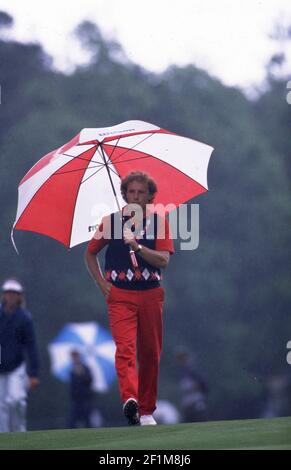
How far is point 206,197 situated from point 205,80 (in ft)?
14.8

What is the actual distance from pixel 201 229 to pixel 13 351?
23.6m

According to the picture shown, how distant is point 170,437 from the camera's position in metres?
6.65

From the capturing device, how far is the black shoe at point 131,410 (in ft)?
24.2

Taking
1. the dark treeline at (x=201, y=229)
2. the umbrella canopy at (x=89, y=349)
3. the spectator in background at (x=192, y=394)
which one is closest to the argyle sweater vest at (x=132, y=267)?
the spectator in background at (x=192, y=394)

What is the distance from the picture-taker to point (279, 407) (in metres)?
32.2

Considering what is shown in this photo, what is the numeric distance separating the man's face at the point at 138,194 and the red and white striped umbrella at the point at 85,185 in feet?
1.50

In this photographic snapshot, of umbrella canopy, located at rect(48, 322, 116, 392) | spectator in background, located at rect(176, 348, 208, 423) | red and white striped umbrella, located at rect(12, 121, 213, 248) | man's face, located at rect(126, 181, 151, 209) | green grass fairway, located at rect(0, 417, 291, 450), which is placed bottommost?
green grass fairway, located at rect(0, 417, 291, 450)

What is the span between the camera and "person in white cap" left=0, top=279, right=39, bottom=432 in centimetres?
1016

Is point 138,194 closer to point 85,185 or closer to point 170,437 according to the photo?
point 85,185

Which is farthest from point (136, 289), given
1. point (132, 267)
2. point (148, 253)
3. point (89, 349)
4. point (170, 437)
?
point (89, 349)

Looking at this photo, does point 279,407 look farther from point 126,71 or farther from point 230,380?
point 126,71

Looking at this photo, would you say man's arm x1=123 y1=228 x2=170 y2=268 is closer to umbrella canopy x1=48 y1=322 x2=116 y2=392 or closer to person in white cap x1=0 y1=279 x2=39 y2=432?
person in white cap x1=0 y1=279 x2=39 y2=432

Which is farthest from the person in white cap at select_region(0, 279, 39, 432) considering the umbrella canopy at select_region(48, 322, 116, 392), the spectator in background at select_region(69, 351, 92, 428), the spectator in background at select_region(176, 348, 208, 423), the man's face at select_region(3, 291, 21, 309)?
the umbrella canopy at select_region(48, 322, 116, 392)

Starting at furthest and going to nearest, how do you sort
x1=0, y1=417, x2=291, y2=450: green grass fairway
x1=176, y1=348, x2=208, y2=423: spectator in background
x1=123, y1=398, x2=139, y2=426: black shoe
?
x1=176, y1=348, x2=208, y2=423: spectator in background
x1=123, y1=398, x2=139, y2=426: black shoe
x1=0, y1=417, x2=291, y2=450: green grass fairway
